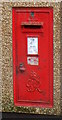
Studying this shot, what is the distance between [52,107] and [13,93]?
2.43 ft

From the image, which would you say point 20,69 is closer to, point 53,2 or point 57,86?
point 57,86

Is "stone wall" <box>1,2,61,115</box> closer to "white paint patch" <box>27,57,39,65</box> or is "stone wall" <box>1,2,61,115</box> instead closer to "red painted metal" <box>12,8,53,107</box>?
"red painted metal" <box>12,8,53,107</box>

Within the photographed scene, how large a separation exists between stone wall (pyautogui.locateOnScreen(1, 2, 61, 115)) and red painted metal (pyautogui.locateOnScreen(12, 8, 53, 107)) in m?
0.07

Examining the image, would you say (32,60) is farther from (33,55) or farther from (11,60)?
(11,60)

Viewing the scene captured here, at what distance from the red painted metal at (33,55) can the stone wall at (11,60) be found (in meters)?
0.07

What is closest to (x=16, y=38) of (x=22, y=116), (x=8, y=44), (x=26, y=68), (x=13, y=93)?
(x=8, y=44)

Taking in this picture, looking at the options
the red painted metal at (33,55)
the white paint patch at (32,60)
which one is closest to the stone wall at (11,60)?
the red painted metal at (33,55)

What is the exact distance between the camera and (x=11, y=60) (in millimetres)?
6203

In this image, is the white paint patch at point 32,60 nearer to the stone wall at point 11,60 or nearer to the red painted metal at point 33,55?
the red painted metal at point 33,55

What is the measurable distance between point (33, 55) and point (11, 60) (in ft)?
1.37

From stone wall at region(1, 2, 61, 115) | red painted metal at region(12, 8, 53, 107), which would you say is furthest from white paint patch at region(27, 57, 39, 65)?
stone wall at region(1, 2, 61, 115)

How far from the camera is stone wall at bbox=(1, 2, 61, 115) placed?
5.94 meters

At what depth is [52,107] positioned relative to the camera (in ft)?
20.5

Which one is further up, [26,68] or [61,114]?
[26,68]
